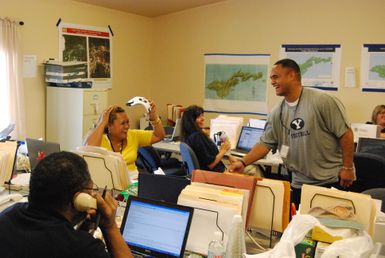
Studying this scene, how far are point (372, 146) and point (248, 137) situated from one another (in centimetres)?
137

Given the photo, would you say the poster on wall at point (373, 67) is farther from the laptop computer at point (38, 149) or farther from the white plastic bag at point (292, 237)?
the white plastic bag at point (292, 237)

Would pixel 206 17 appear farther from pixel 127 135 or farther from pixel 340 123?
pixel 340 123

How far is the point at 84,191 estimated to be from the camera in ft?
4.88

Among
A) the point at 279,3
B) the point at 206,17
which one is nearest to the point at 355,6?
the point at 279,3

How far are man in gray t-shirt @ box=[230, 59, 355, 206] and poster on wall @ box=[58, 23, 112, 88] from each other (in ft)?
11.0

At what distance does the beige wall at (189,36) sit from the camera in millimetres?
5203

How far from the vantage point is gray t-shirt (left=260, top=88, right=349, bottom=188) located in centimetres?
285

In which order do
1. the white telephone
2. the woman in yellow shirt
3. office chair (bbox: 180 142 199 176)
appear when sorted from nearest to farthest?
the white telephone
the woman in yellow shirt
office chair (bbox: 180 142 199 176)

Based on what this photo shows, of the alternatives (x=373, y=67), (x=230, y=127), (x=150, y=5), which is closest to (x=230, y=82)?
(x=150, y=5)

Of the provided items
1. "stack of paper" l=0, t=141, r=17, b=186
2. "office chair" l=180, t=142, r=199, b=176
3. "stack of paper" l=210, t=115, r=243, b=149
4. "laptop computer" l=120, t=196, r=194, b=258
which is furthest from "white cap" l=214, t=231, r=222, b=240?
"stack of paper" l=210, t=115, r=243, b=149

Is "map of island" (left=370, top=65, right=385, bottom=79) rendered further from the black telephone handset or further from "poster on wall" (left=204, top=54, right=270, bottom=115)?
the black telephone handset

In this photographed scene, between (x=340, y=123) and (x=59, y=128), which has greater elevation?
(x=340, y=123)

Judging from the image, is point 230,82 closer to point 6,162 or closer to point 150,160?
point 150,160

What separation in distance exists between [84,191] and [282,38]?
5.30 m
